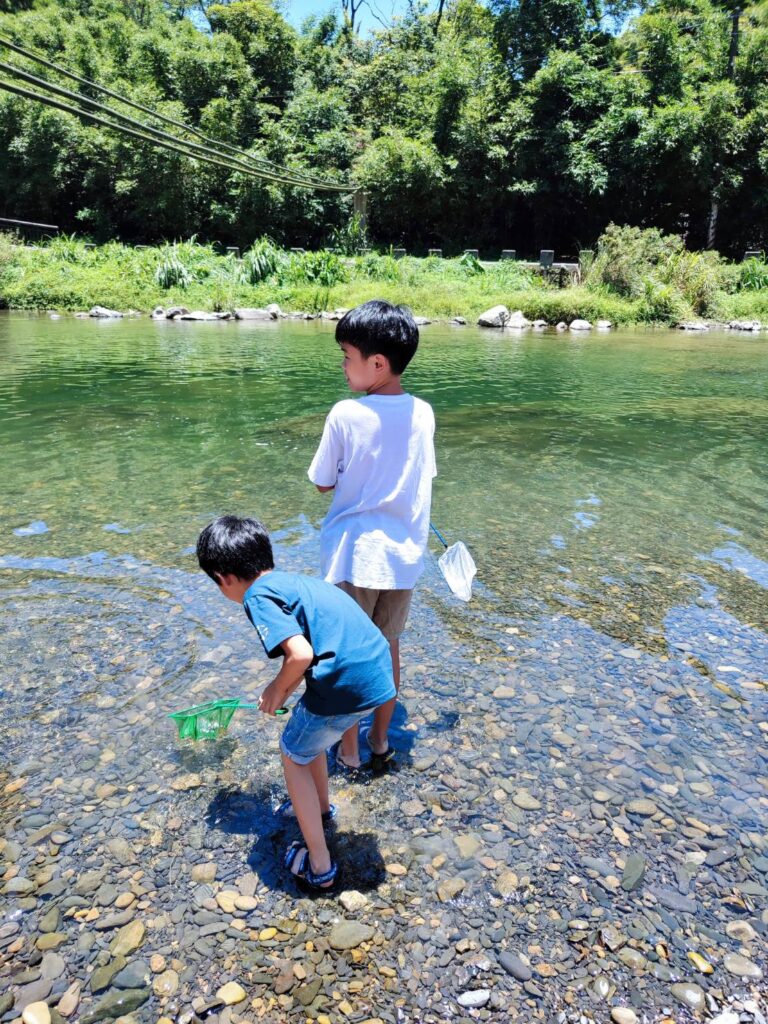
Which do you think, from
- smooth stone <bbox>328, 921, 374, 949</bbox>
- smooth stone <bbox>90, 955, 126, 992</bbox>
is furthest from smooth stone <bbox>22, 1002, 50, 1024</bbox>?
smooth stone <bbox>328, 921, 374, 949</bbox>

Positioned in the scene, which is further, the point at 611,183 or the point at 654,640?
the point at 611,183

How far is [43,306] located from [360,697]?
31.5m

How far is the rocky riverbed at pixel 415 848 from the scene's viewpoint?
2.04m

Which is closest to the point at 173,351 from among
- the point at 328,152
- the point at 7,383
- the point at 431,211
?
the point at 7,383

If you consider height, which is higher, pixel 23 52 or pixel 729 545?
pixel 23 52

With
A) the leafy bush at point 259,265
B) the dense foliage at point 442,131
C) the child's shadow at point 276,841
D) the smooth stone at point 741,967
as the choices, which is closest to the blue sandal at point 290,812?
the child's shadow at point 276,841

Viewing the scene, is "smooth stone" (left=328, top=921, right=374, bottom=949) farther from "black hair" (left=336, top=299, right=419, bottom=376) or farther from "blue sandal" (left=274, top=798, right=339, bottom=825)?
"black hair" (left=336, top=299, right=419, bottom=376)

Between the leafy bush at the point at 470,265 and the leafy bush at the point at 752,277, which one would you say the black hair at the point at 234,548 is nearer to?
the leafy bush at the point at 470,265

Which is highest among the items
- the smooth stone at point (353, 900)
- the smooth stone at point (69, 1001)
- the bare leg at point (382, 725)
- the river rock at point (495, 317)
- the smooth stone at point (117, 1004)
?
the river rock at point (495, 317)

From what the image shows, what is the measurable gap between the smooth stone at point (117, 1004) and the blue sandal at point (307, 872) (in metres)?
0.57

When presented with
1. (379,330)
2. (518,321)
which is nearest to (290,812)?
(379,330)

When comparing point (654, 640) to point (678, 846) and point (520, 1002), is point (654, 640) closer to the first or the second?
point (678, 846)

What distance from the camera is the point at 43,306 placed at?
28.7 metres

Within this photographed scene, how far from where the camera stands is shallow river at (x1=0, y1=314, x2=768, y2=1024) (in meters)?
2.09
